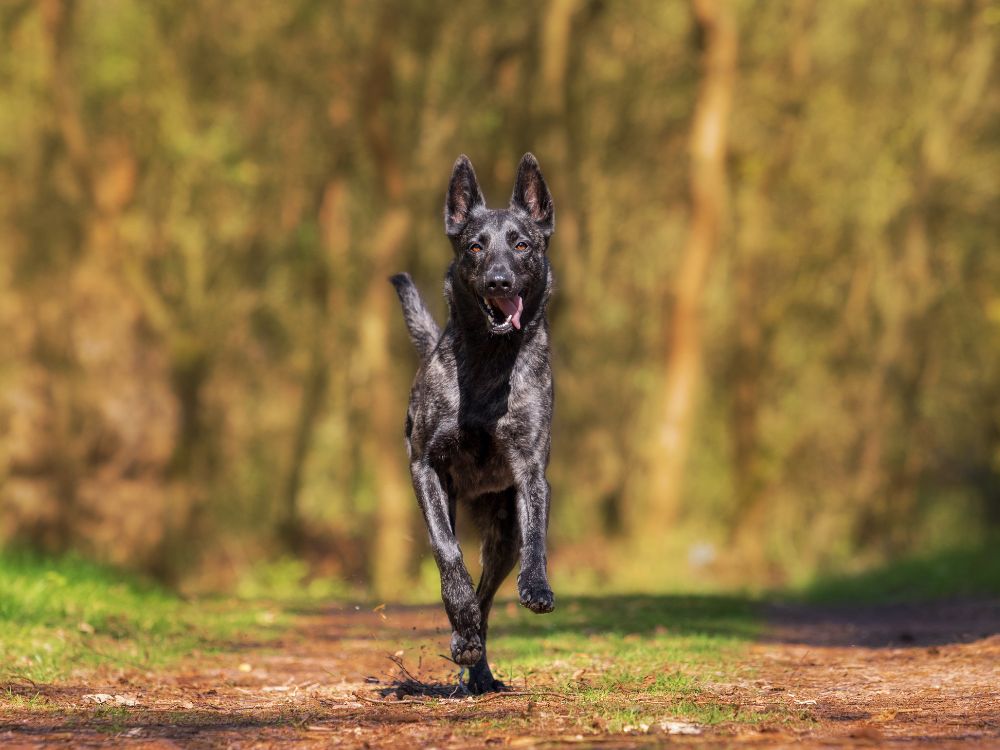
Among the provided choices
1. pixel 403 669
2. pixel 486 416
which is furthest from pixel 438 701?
pixel 486 416

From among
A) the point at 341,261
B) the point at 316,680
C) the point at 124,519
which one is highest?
the point at 341,261

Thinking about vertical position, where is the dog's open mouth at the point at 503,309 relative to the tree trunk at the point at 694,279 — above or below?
below

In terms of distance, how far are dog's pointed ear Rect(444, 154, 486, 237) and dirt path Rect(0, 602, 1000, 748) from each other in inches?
103

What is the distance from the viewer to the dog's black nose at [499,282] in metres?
7.52

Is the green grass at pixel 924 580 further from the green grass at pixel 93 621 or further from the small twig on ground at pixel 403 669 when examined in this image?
the small twig on ground at pixel 403 669

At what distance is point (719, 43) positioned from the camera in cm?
2181

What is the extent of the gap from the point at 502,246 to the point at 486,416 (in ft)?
3.02

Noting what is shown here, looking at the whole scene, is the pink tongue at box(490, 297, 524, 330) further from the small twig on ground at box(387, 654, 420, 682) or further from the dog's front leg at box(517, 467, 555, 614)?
the small twig on ground at box(387, 654, 420, 682)

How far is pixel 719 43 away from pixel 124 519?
11.0 m

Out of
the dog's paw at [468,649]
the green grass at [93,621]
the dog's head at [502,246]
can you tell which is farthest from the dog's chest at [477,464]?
the green grass at [93,621]

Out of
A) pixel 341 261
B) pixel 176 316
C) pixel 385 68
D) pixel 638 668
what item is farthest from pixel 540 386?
pixel 341 261

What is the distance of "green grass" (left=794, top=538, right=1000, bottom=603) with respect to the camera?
16.9 meters

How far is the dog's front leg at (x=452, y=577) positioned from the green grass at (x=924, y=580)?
33.4 feet

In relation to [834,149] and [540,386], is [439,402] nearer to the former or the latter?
[540,386]
